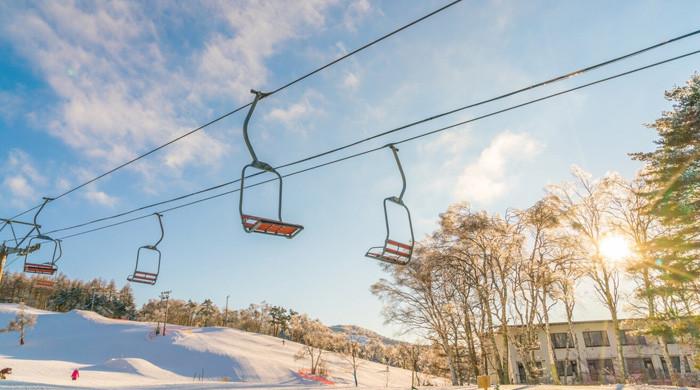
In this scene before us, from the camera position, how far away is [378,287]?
97.2 feet

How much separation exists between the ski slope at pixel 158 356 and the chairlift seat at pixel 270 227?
124ft

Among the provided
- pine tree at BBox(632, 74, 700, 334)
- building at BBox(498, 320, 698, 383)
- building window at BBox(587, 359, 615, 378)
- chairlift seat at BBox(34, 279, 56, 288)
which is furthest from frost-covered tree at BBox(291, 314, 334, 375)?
pine tree at BBox(632, 74, 700, 334)

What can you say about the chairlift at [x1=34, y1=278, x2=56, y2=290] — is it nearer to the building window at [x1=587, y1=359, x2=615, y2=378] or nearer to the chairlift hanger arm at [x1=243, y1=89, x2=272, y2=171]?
the chairlift hanger arm at [x1=243, y1=89, x2=272, y2=171]

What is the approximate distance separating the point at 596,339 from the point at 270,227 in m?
47.6

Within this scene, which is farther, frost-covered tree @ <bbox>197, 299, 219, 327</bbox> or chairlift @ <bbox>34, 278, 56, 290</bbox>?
frost-covered tree @ <bbox>197, 299, 219, 327</bbox>

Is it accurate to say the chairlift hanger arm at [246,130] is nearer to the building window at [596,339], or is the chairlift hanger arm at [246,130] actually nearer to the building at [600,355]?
the building at [600,355]

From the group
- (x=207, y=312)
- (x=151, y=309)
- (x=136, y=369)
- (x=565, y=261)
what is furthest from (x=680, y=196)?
(x=151, y=309)

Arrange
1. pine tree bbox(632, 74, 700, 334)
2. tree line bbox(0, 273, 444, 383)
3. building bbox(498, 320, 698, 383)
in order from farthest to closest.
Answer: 1. tree line bbox(0, 273, 444, 383)
2. building bbox(498, 320, 698, 383)
3. pine tree bbox(632, 74, 700, 334)

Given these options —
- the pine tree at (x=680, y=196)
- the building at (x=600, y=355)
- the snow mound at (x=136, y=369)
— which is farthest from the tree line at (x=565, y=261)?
the snow mound at (x=136, y=369)

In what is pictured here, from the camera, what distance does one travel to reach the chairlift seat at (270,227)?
658 centimetres

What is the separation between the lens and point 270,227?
6.90 m

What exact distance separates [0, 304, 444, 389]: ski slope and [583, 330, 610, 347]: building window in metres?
17.7

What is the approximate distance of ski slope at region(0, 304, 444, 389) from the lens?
1784 inches

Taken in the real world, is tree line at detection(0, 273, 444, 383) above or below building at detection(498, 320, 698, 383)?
above
